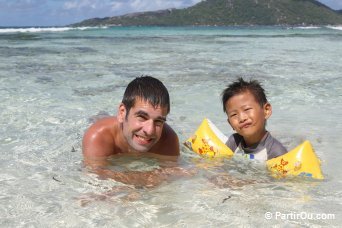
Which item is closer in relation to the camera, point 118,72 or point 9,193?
point 9,193

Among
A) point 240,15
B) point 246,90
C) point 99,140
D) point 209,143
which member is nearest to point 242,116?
point 246,90

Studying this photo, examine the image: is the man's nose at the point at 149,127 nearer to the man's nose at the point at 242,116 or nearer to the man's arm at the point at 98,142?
the man's arm at the point at 98,142

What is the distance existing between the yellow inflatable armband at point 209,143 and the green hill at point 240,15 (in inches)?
4359

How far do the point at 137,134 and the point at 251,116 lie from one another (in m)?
1.23

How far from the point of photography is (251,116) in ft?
13.0

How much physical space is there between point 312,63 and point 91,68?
6504 millimetres

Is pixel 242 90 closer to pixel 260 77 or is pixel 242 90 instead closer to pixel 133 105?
pixel 133 105

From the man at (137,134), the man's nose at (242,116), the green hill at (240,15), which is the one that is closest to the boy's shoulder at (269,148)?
the man's nose at (242,116)

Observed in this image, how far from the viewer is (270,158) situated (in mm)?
4098

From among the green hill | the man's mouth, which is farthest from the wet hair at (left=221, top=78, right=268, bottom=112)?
the green hill

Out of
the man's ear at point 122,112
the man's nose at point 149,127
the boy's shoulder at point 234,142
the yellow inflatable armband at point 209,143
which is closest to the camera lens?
the man's nose at point 149,127

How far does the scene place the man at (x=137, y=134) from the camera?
10.6 ft

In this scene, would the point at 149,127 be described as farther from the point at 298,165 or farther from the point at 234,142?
the point at 234,142

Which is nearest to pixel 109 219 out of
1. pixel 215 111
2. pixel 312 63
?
pixel 215 111
